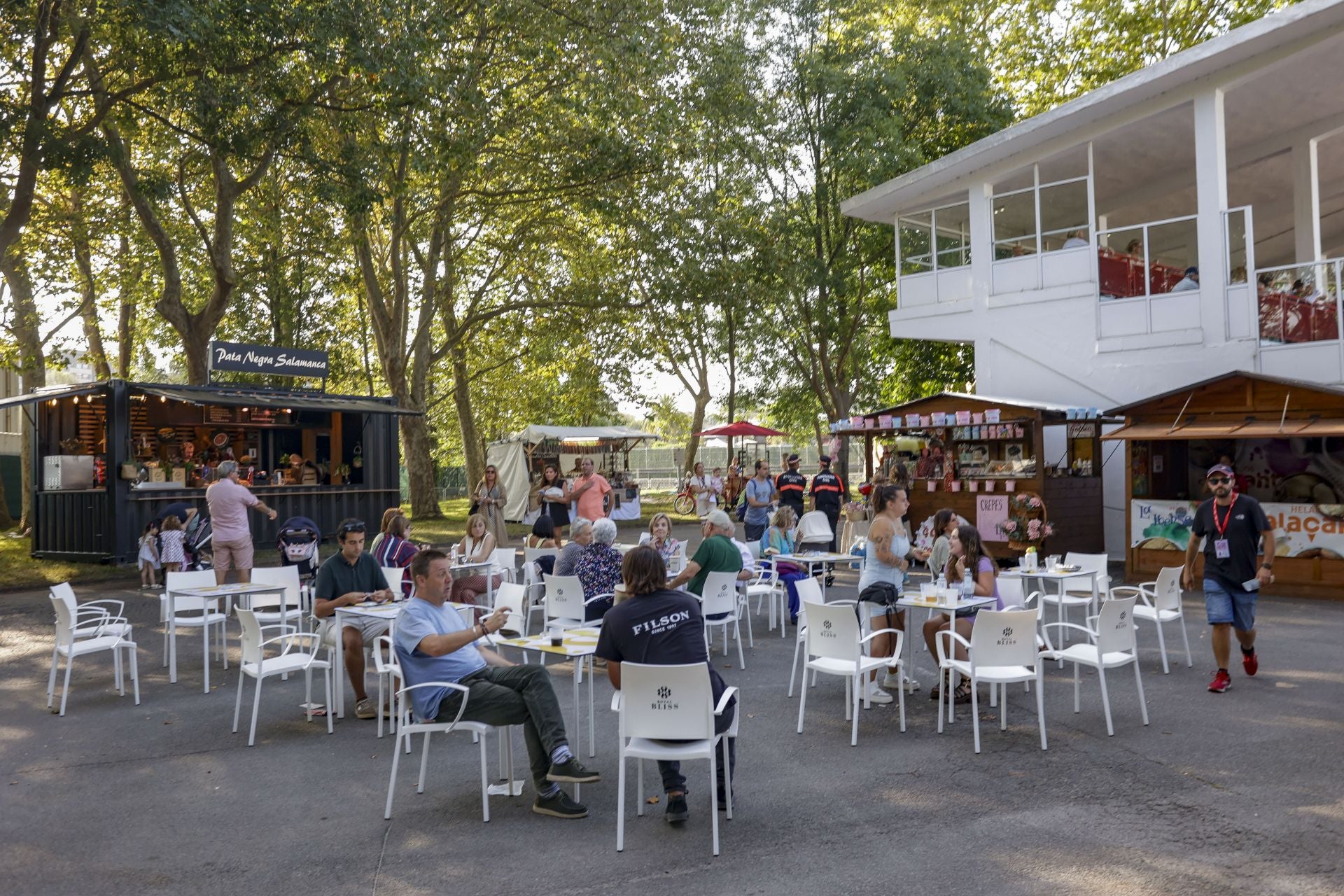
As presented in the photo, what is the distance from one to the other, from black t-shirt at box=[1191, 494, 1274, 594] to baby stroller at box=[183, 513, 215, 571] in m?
12.0

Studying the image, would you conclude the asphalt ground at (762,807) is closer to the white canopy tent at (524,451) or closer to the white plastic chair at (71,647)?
the white plastic chair at (71,647)

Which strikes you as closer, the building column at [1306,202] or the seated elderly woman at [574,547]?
the seated elderly woman at [574,547]

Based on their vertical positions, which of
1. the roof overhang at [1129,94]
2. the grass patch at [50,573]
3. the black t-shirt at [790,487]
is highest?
the roof overhang at [1129,94]

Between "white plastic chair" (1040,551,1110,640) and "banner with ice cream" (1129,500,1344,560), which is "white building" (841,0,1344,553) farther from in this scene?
"white plastic chair" (1040,551,1110,640)

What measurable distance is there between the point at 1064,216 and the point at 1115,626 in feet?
47.8

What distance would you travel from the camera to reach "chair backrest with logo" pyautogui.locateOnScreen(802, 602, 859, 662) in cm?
662

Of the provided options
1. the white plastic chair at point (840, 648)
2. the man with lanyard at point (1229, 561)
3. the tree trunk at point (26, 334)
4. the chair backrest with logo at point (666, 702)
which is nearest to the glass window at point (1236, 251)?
the man with lanyard at point (1229, 561)

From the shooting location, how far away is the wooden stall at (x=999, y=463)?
16062 mm

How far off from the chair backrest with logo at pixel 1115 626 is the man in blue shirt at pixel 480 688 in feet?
11.1

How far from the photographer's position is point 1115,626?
22.3 feet

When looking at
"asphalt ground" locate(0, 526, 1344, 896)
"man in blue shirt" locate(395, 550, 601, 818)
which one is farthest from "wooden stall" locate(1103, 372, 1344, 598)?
"man in blue shirt" locate(395, 550, 601, 818)

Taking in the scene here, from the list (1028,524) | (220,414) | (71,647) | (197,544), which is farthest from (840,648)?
(220,414)

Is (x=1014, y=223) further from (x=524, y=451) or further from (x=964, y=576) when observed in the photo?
(x=524, y=451)

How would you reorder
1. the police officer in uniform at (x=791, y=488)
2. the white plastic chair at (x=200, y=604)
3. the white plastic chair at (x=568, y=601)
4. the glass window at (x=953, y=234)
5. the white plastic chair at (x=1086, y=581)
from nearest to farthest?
the white plastic chair at (x=568, y=601) < the white plastic chair at (x=200, y=604) < the white plastic chair at (x=1086, y=581) < the police officer in uniform at (x=791, y=488) < the glass window at (x=953, y=234)
